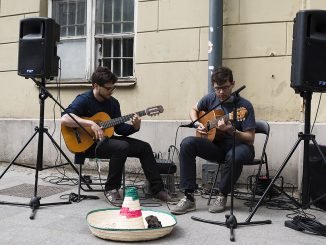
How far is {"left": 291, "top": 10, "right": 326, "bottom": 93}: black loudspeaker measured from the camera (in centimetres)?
338

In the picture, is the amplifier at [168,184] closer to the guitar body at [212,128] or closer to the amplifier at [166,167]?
the amplifier at [166,167]

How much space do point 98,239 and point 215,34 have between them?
2.98 meters

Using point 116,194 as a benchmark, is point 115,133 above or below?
above

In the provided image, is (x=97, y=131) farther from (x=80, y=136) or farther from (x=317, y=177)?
(x=317, y=177)

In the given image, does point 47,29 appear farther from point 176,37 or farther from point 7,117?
point 7,117

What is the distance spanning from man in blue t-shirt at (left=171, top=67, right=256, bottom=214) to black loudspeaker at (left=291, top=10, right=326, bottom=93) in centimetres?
66

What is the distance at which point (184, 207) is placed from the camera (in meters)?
3.88

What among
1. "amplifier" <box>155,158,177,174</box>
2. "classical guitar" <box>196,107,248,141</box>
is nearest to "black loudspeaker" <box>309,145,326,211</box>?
"classical guitar" <box>196,107,248,141</box>

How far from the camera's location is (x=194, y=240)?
124 inches

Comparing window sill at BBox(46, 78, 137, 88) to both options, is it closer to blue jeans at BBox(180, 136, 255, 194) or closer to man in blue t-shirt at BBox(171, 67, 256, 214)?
man in blue t-shirt at BBox(171, 67, 256, 214)

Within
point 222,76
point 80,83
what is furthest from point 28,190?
point 222,76

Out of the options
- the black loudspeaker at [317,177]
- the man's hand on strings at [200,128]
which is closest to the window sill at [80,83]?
the man's hand on strings at [200,128]

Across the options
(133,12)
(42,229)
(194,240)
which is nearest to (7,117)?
(133,12)

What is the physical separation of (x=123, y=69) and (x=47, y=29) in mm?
2168
